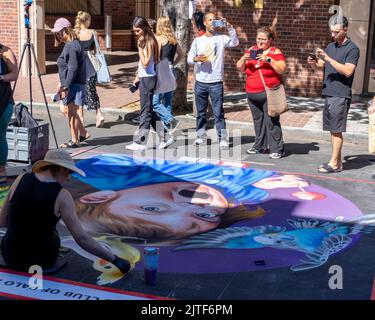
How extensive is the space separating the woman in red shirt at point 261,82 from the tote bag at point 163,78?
1213 millimetres

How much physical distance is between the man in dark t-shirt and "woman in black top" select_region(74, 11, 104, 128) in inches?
159

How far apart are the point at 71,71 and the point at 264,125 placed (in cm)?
304

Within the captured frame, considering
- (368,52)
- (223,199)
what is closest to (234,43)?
(223,199)

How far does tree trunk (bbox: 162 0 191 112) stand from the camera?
39.9ft

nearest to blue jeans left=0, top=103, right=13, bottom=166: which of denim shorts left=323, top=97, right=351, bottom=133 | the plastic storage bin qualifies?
the plastic storage bin

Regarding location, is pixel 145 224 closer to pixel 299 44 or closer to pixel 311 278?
pixel 311 278

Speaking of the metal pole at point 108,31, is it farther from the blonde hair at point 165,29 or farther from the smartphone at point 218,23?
the smartphone at point 218,23

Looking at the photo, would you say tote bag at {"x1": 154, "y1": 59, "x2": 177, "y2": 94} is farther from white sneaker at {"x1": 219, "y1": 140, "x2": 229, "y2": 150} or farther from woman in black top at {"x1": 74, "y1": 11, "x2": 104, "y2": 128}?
woman in black top at {"x1": 74, "y1": 11, "x2": 104, "y2": 128}

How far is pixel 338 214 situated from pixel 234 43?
385cm

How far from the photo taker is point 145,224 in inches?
258

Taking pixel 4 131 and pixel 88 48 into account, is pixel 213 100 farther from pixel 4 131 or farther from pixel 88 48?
pixel 4 131

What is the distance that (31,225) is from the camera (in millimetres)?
5082

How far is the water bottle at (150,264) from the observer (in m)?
5.10

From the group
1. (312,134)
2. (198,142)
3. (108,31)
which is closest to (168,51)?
(198,142)
